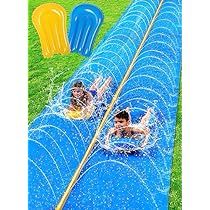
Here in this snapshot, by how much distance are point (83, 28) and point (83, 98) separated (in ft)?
0.75

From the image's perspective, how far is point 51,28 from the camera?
1.54 meters

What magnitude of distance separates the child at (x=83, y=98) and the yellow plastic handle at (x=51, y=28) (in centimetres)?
13

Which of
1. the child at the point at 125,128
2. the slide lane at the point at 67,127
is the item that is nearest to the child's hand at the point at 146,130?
the child at the point at 125,128

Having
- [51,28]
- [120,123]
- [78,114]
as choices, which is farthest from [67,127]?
[51,28]

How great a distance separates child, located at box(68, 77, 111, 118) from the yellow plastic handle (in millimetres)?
131

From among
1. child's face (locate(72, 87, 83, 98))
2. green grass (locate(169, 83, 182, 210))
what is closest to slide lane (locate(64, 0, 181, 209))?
green grass (locate(169, 83, 182, 210))

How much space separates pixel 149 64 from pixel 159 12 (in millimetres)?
195

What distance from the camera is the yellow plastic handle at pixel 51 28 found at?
1.53 m

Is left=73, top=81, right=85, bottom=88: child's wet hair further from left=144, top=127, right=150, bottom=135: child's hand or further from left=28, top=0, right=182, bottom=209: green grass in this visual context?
left=144, top=127, right=150, bottom=135: child's hand

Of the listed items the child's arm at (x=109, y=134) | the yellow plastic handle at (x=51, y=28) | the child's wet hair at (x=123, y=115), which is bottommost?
the child's arm at (x=109, y=134)

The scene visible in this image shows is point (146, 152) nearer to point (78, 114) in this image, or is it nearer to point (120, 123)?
point (120, 123)

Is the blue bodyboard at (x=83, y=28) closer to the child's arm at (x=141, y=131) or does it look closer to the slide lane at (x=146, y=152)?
the slide lane at (x=146, y=152)
